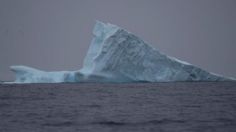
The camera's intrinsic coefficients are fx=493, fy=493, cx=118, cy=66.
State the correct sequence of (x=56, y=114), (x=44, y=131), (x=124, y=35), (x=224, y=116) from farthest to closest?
(x=124, y=35) < (x=56, y=114) < (x=224, y=116) < (x=44, y=131)

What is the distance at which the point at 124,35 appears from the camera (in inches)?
1282

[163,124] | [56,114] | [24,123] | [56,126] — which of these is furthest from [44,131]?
[56,114]

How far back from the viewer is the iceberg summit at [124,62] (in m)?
32.6

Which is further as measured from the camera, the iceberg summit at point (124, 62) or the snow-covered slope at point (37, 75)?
the snow-covered slope at point (37, 75)

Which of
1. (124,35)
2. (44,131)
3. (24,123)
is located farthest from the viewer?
(124,35)

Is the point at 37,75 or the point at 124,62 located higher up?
the point at 124,62

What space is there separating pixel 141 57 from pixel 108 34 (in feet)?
8.83

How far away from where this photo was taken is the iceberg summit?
1283 inches

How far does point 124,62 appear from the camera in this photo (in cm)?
3300

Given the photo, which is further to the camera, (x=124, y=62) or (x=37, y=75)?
(x=37, y=75)

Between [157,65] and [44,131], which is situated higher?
[157,65]

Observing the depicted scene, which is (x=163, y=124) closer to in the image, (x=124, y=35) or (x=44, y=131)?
(x=44, y=131)

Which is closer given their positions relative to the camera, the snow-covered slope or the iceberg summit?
the iceberg summit

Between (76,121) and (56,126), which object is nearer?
(56,126)
